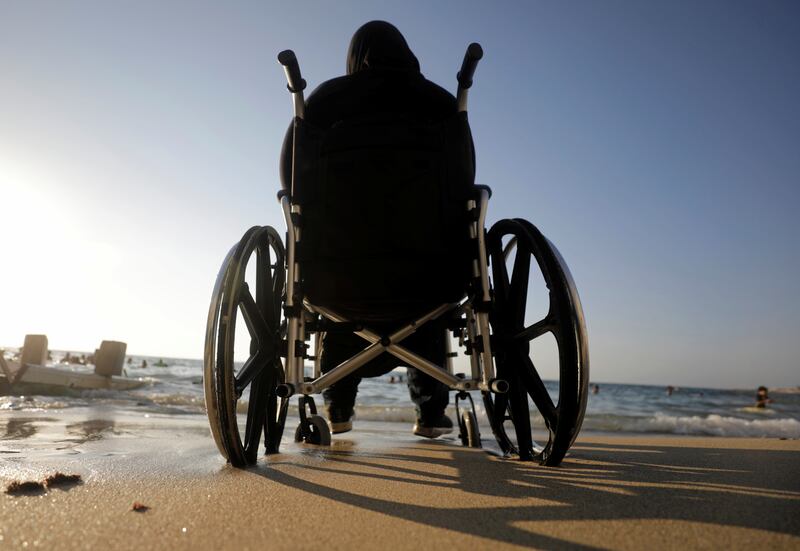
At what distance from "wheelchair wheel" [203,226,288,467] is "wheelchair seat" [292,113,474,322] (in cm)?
22

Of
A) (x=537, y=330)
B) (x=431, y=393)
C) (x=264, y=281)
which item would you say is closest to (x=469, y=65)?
(x=537, y=330)

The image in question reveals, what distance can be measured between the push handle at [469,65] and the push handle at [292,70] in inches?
27.5

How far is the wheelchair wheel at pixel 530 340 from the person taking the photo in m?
1.51

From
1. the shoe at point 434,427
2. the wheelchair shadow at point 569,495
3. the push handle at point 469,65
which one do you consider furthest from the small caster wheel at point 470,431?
the push handle at point 469,65

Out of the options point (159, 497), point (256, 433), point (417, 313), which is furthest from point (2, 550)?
point (417, 313)

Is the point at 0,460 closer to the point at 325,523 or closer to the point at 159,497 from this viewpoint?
the point at 159,497

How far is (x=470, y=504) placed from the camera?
3.72 ft

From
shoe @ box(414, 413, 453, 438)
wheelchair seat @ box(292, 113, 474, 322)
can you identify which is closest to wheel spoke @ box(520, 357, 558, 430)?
wheelchair seat @ box(292, 113, 474, 322)

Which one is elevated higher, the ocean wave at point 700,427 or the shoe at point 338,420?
the shoe at point 338,420

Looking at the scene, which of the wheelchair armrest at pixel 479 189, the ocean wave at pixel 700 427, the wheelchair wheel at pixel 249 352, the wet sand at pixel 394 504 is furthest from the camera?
the ocean wave at pixel 700 427

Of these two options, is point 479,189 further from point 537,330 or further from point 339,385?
point 339,385

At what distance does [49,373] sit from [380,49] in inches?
270

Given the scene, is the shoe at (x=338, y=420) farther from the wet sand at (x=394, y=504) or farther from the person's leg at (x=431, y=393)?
the wet sand at (x=394, y=504)

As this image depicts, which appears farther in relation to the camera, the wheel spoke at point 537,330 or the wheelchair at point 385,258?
the wheelchair at point 385,258
